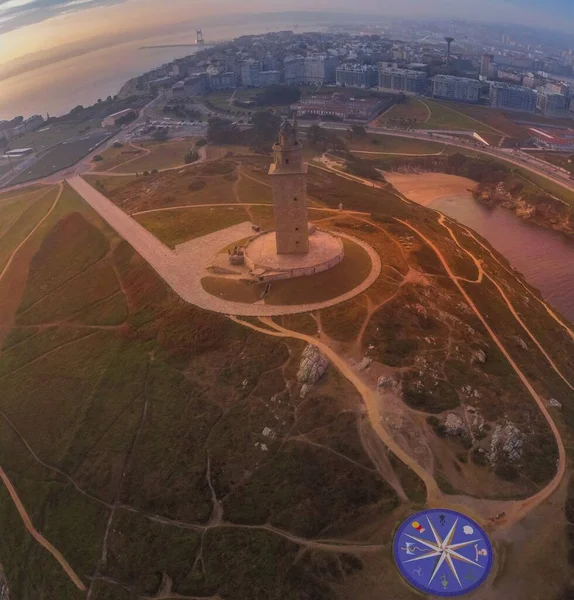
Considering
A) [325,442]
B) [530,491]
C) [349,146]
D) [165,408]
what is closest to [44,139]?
[349,146]

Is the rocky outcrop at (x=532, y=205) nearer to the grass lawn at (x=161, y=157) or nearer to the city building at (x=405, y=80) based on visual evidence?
the grass lawn at (x=161, y=157)

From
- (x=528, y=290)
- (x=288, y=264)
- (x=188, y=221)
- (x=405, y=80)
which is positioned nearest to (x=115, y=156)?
(x=188, y=221)

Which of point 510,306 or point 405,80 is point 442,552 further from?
point 405,80

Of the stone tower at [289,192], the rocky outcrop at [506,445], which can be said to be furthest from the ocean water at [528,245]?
the stone tower at [289,192]

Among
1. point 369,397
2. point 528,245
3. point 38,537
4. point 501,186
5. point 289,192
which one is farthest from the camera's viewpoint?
point 501,186

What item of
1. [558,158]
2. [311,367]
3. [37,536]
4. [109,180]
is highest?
[311,367]

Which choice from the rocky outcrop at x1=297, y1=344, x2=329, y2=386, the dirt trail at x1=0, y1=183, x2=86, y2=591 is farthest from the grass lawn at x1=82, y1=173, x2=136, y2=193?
the rocky outcrop at x1=297, y1=344, x2=329, y2=386

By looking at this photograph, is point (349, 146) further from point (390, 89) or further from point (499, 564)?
point (499, 564)
